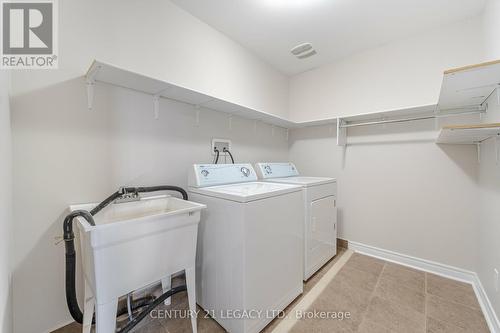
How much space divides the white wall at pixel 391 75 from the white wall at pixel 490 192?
25cm

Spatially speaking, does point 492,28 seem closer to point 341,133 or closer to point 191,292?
point 341,133

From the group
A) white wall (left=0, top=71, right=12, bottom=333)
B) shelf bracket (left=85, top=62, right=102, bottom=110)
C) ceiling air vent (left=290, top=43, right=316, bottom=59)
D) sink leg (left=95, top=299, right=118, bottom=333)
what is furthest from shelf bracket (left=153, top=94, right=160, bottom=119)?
ceiling air vent (left=290, top=43, right=316, bottom=59)

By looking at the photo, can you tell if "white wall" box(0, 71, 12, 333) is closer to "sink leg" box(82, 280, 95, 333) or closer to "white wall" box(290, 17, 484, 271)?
"sink leg" box(82, 280, 95, 333)

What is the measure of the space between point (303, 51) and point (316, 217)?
2.02 m

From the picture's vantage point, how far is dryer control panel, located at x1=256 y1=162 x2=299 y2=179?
7.66 feet

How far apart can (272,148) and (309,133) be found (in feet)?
2.06

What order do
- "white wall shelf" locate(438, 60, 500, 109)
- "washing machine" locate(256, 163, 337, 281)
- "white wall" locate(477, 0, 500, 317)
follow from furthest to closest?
"washing machine" locate(256, 163, 337, 281) → "white wall" locate(477, 0, 500, 317) → "white wall shelf" locate(438, 60, 500, 109)

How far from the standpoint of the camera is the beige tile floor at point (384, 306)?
54.7 inches

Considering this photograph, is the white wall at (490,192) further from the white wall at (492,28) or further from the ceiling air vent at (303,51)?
the ceiling air vent at (303,51)

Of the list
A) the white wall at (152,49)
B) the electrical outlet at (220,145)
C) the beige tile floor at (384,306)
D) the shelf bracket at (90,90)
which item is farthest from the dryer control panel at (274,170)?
the shelf bracket at (90,90)

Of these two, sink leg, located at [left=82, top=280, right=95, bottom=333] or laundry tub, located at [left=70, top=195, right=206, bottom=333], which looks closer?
laundry tub, located at [left=70, top=195, right=206, bottom=333]

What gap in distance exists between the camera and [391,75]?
231 centimetres

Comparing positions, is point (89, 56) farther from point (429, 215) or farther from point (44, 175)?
point (429, 215)

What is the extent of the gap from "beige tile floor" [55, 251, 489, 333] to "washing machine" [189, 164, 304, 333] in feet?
0.55
